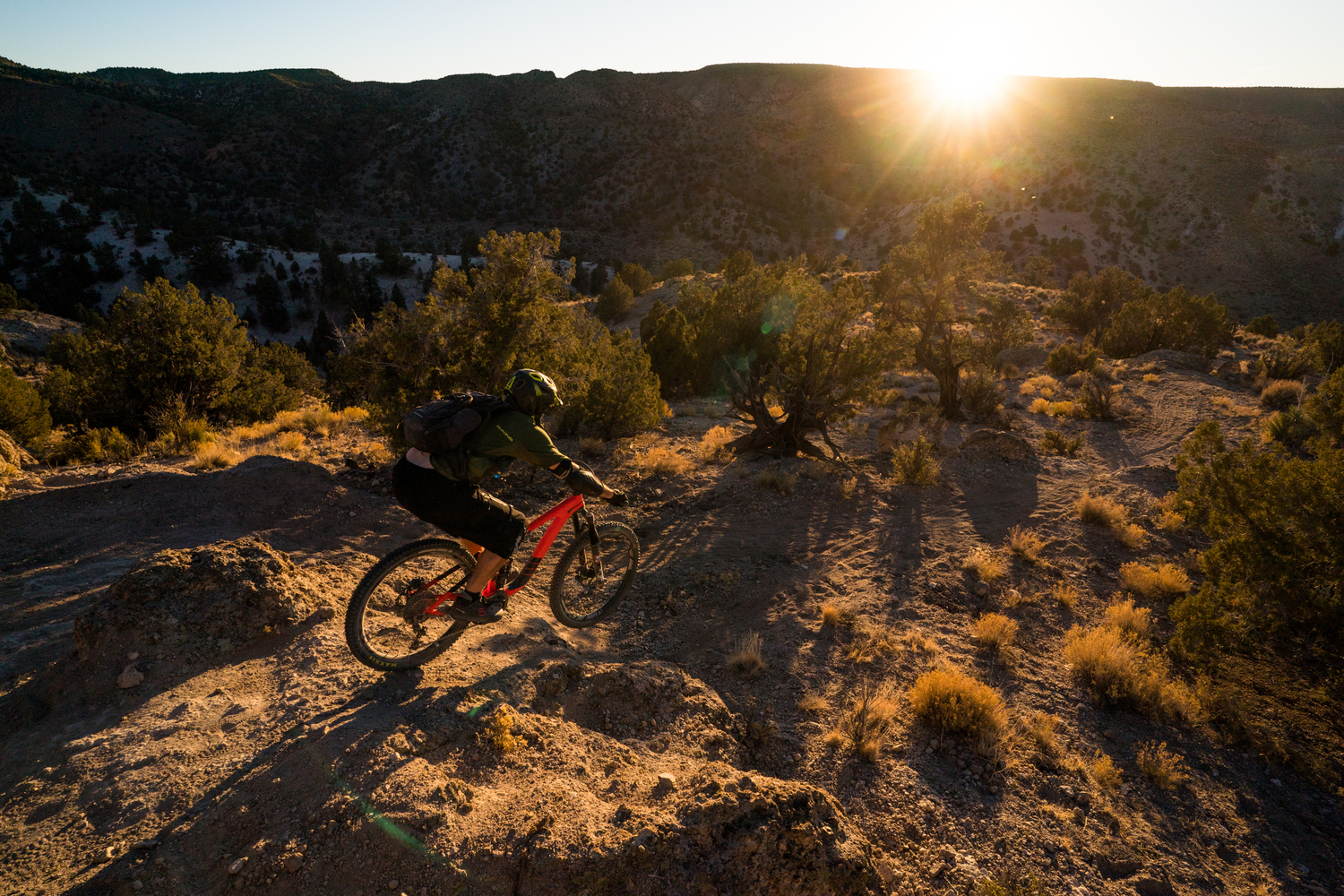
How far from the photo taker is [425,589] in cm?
423

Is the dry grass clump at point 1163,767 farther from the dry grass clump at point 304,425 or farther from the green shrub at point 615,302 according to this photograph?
the green shrub at point 615,302

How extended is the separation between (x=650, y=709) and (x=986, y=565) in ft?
18.7

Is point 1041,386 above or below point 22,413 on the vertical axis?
below

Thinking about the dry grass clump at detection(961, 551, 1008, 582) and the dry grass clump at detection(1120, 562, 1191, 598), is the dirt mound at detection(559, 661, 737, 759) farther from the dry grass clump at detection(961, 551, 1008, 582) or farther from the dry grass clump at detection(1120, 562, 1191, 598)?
the dry grass clump at detection(1120, 562, 1191, 598)

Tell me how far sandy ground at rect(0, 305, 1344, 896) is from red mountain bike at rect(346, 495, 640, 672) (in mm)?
207

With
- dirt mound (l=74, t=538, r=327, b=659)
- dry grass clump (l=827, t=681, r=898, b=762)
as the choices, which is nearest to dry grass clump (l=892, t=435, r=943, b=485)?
dry grass clump (l=827, t=681, r=898, b=762)

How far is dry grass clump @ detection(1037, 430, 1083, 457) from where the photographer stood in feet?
45.4

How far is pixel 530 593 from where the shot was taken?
6.32 m

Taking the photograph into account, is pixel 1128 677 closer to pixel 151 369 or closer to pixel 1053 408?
pixel 1053 408

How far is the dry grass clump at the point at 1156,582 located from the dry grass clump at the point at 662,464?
7.20 m

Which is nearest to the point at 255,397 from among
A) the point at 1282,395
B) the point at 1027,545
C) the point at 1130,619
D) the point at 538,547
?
the point at 538,547

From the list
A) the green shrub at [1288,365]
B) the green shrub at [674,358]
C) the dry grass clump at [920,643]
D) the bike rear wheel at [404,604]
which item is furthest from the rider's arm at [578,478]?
the green shrub at [1288,365]

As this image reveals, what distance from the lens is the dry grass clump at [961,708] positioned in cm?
469

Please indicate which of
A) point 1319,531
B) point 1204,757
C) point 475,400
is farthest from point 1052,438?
point 475,400
